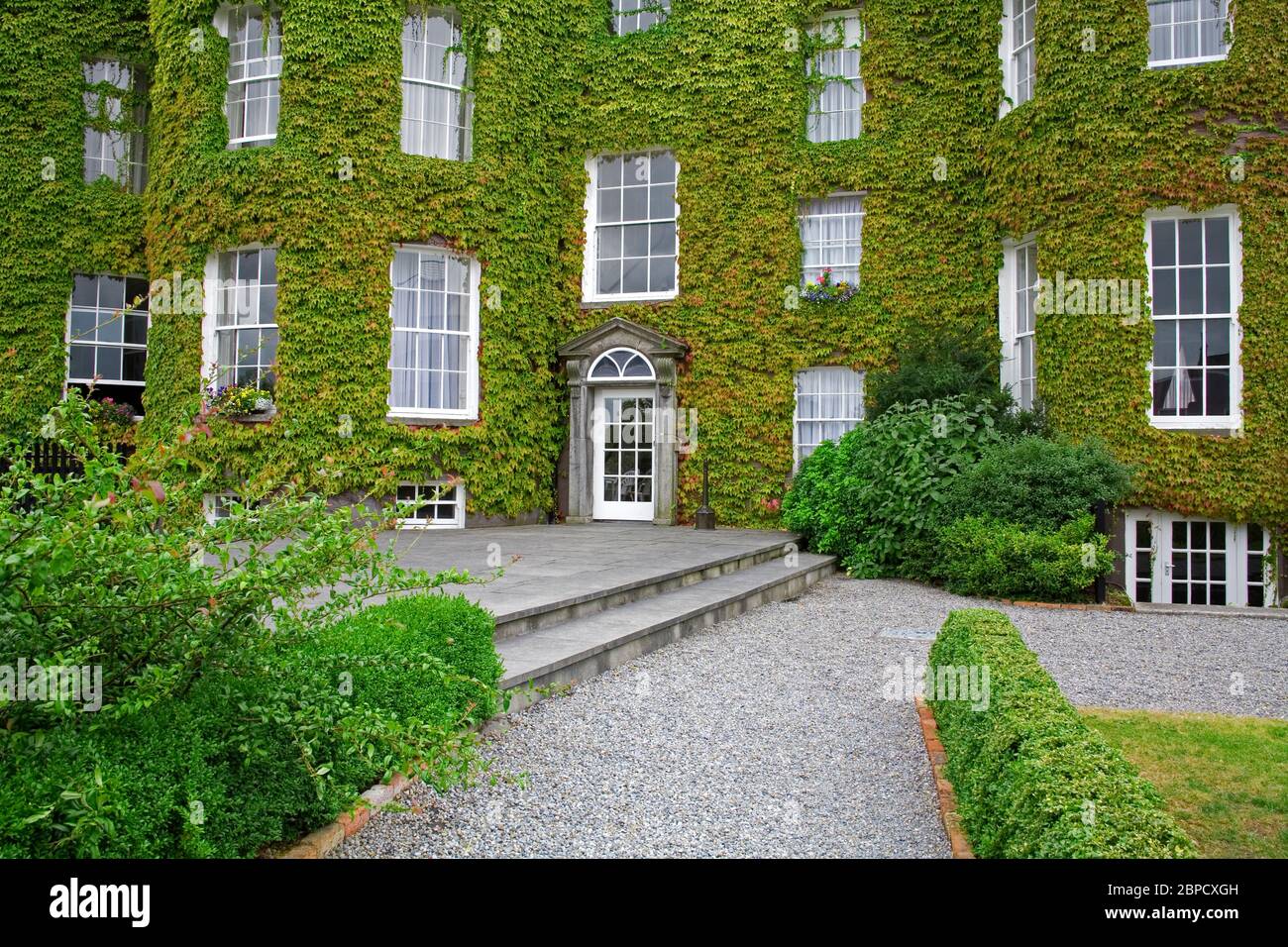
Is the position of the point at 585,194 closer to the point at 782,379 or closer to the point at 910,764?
the point at 782,379

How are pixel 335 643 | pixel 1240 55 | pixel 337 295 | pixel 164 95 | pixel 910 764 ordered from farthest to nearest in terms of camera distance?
1. pixel 164 95
2. pixel 337 295
3. pixel 1240 55
4. pixel 910 764
5. pixel 335 643

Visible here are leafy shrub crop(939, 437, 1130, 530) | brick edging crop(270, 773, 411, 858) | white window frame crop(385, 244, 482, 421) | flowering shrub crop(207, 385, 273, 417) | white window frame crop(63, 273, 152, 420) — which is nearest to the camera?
brick edging crop(270, 773, 411, 858)

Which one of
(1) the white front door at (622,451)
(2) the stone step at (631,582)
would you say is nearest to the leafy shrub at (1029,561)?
(2) the stone step at (631,582)

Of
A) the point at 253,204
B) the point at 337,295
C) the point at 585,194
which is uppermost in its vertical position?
the point at 585,194

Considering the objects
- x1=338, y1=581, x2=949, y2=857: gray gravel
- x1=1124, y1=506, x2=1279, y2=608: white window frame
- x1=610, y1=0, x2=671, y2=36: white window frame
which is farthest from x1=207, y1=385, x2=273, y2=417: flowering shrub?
x1=1124, y1=506, x2=1279, y2=608: white window frame

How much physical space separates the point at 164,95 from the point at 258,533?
544 inches

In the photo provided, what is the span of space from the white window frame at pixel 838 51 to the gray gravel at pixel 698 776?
10.6m

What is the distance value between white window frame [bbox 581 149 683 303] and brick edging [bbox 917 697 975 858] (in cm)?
1070

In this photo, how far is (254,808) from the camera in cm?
304

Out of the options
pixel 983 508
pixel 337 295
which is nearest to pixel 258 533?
pixel 983 508

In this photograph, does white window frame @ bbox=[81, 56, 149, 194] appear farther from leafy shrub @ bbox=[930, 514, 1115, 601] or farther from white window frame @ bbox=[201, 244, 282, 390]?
leafy shrub @ bbox=[930, 514, 1115, 601]

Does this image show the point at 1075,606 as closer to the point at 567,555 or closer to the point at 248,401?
the point at 567,555

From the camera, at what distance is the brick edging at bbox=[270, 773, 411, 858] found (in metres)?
3.25
